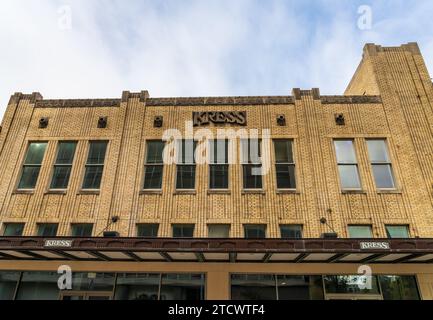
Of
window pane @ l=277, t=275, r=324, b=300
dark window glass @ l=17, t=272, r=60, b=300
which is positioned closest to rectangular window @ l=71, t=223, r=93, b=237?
dark window glass @ l=17, t=272, r=60, b=300

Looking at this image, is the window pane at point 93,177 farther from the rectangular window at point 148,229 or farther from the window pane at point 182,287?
the window pane at point 182,287

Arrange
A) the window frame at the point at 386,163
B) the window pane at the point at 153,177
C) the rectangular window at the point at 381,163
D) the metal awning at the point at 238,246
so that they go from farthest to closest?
the window pane at the point at 153,177, the rectangular window at the point at 381,163, the window frame at the point at 386,163, the metal awning at the point at 238,246

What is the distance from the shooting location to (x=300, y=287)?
11.7 m

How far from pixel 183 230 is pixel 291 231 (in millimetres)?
4605

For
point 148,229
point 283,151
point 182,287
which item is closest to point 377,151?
point 283,151

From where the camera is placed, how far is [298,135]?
1448 cm

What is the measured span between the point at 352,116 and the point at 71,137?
13.9 meters

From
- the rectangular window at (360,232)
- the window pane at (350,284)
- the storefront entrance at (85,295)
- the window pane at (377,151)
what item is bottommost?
the storefront entrance at (85,295)

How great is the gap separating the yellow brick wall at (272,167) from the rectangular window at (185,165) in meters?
0.38

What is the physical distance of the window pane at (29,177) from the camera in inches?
558

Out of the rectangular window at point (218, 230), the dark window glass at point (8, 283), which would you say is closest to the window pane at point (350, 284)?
the rectangular window at point (218, 230)
